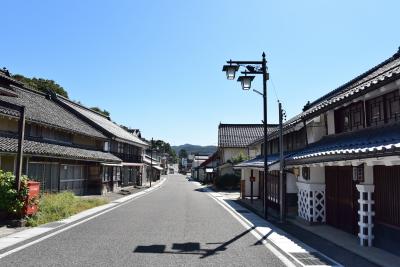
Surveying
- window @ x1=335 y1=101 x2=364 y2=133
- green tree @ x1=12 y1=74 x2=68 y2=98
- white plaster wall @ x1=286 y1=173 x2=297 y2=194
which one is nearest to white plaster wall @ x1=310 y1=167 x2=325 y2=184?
window @ x1=335 y1=101 x2=364 y2=133

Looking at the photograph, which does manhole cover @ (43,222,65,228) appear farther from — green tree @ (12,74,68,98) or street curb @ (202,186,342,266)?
green tree @ (12,74,68,98)

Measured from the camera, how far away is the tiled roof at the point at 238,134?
176 ft

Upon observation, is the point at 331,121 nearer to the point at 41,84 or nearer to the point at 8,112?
the point at 8,112

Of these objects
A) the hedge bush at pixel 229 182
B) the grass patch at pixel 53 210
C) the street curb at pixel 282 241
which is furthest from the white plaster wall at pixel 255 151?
the street curb at pixel 282 241

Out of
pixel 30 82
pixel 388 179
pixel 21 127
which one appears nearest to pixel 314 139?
pixel 388 179

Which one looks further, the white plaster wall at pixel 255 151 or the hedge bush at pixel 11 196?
the white plaster wall at pixel 255 151

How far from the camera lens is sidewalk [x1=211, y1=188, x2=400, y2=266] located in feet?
31.4

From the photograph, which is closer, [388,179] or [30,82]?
[388,179]

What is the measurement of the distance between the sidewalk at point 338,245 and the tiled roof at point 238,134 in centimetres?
3699

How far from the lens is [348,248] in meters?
11.0

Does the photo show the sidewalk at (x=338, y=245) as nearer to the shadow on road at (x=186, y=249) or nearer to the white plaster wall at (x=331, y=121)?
the shadow on road at (x=186, y=249)

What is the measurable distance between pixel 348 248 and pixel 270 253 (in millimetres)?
2313

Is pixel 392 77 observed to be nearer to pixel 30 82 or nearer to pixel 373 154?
pixel 373 154

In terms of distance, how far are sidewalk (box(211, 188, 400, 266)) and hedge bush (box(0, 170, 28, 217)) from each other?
9854 mm
